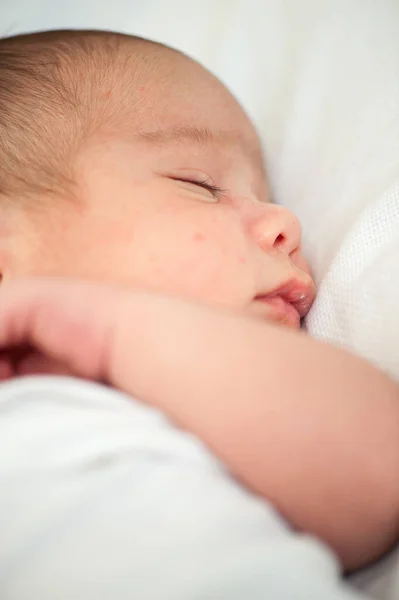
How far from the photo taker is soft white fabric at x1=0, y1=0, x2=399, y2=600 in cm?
82

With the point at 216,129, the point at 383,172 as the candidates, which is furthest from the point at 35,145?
the point at 383,172

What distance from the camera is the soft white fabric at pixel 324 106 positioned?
32.5 inches

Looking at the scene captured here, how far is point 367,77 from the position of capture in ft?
3.33

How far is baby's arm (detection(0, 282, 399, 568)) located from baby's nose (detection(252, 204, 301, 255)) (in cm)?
24

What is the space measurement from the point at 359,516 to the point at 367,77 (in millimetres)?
754

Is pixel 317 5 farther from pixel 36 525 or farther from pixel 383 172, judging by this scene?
pixel 36 525

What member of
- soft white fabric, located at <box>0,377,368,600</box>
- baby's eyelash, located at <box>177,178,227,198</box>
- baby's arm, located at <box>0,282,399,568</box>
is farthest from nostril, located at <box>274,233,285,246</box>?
soft white fabric, located at <box>0,377,368,600</box>

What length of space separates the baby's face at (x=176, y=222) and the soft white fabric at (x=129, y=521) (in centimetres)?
24

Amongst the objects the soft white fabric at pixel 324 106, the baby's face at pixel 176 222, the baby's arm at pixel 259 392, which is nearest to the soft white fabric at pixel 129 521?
the baby's arm at pixel 259 392

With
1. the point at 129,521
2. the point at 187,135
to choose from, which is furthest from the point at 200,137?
the point at 129,521

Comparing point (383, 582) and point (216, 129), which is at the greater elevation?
point (216, 129)

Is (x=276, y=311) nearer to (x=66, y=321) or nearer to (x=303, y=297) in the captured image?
(x=303, y=297)

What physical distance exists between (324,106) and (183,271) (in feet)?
1.63

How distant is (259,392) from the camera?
1.83ft
